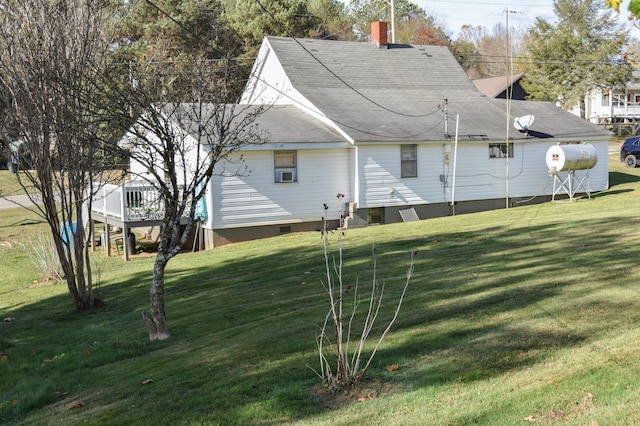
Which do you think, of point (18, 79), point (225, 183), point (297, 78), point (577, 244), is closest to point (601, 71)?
point (297, 78)

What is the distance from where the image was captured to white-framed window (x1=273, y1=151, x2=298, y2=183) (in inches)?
897

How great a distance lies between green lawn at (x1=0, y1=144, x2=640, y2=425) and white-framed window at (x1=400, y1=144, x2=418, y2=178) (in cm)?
893

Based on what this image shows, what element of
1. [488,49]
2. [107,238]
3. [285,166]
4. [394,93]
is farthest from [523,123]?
[488,49]

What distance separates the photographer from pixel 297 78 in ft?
88.9

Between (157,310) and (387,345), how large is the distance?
152 inches

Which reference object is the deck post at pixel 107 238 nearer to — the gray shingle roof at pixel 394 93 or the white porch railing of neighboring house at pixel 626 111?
the gray shingle roof at pixel 394 93

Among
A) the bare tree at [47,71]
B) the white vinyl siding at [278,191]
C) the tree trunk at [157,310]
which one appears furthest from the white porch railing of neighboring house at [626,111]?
the tree trunk at [157,310]

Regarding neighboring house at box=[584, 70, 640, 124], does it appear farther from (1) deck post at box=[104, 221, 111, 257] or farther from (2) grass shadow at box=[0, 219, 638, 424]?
(2) grass shadow at box=[0, 219, 638, 424]

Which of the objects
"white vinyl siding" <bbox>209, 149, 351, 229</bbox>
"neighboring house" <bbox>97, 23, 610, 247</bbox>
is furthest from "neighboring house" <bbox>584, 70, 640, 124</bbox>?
"white vinyl siding" <bbox>209, 149, 351, 229</bbox>

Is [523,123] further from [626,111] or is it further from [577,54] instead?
[626,111]

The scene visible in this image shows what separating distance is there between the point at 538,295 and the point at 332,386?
3.49 metres

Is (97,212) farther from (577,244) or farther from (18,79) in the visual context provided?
(577,244)

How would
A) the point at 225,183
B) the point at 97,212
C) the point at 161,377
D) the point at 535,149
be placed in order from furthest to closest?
the point at 535,149 < the point at 97,212 < the point at 225,183 < the point at 161,377

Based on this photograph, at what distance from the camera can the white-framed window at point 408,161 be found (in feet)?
80.5
